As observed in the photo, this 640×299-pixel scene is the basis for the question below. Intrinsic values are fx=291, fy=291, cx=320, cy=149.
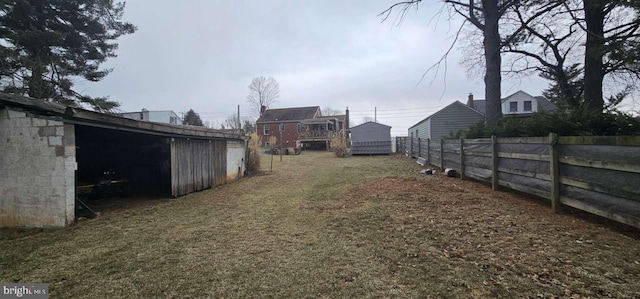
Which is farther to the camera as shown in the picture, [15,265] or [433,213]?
[433,213]

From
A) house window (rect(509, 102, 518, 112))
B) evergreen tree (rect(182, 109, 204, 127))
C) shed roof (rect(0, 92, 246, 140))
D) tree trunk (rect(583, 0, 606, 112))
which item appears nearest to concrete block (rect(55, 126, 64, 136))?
shed roof (rect(0, 92, 246, 140))

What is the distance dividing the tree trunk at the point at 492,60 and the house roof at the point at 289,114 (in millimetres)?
29174

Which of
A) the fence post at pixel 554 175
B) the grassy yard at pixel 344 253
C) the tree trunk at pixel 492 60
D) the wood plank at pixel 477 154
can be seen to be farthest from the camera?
the tree trunk at pixel 492 60

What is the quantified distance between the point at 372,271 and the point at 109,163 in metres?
10.7

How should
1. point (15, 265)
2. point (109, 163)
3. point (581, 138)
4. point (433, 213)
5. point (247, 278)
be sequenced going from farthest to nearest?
point (109, 163) < point (433, 213) < point (581, 138) < point (15, 265) < point (247, 278)

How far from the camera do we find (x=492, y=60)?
10547mm

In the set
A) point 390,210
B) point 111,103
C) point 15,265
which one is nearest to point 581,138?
point 390,210

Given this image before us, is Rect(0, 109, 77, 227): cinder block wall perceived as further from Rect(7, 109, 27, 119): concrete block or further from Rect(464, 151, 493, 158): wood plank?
Rect(464, 151, 493, 158): wood plank

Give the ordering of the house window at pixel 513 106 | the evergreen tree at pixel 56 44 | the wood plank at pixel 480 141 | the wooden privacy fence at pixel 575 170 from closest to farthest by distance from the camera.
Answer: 1. the wooden privacy fence at pixel 575 170
2. the wood plank at pixel 480 141
3. the evergreen tree at pixel 56 44
4. the house window at pixel 513 106

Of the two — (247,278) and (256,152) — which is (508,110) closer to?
(256,152)

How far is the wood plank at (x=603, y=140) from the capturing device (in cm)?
359

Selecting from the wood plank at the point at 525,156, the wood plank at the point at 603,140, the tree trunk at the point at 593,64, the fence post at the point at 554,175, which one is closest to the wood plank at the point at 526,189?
the fence post at the point at 554,175

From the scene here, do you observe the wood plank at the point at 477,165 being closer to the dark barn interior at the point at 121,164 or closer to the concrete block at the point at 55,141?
the dark barn interior at the point at 121,164

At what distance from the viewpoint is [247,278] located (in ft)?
10.5
